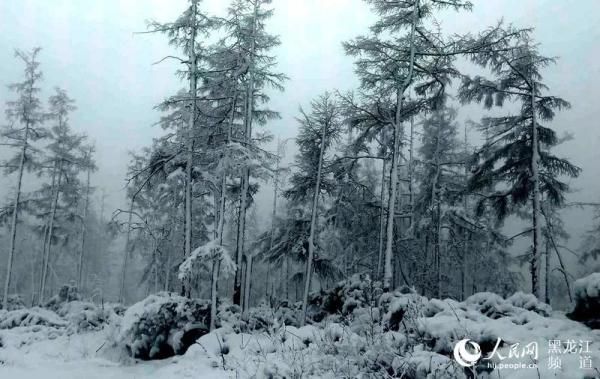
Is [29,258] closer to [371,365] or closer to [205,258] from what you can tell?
[205,258]

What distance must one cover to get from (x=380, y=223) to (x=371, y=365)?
11865mm

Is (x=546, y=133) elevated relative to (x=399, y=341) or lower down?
elevated

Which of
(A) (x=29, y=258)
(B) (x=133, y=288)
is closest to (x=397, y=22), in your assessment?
(A) (x=29, y=258)

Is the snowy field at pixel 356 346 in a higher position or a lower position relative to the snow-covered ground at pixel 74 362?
higher

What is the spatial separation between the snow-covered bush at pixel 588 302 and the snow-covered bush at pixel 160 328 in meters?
9.18

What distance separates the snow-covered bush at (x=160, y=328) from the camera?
10188 mm

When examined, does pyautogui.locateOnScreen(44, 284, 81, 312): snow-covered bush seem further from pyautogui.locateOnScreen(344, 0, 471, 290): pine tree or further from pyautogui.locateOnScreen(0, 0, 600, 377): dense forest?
pyautogui.locateOnScreen(344, 0, 471, 290): pine tree

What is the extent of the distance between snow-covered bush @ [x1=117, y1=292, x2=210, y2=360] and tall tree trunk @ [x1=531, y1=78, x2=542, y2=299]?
11060 millimetres

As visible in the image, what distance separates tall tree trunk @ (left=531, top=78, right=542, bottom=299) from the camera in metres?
12.7

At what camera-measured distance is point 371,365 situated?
223 inches

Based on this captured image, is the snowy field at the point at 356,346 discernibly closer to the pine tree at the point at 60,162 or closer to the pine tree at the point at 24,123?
the pine tree at the point at 24,123

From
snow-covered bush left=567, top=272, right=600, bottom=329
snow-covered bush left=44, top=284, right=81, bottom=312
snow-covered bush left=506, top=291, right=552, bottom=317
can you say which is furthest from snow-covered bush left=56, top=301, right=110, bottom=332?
snow-covered bush left=567, top=272, right=600, bottom=329

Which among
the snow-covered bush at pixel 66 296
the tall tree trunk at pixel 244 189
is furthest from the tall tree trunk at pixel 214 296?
the snow-covered bush at pixel 66 296

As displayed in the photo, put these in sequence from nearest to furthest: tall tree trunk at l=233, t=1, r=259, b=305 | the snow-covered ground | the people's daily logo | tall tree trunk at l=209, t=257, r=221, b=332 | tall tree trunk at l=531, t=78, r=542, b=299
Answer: the people's daily logo → the snow-covered ground → tall tree trunk at l=209, t=257, r=221, b=332 → tall tree trunk at l=531, t=78, r=542, b=299 → tall tree trunk at l=233, t=1, r=259, b=305
